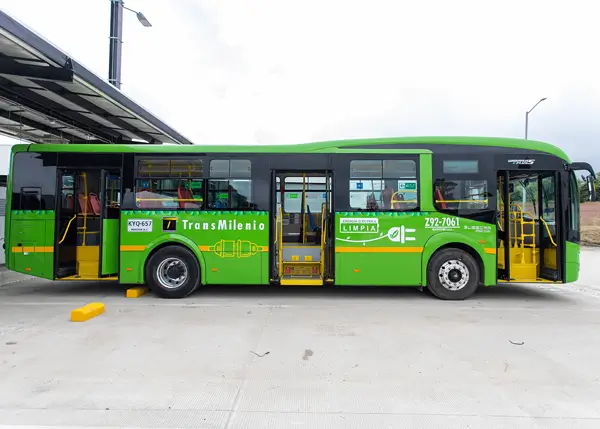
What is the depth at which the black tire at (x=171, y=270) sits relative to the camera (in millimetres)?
7148

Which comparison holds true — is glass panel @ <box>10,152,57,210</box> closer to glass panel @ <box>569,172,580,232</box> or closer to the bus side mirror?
glass panel @ <box>569,172,580,232</box>

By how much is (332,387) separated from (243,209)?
14.1 ft

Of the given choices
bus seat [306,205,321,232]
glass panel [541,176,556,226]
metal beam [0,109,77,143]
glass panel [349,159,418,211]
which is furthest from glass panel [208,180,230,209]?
metal beam [0,109,77,143]

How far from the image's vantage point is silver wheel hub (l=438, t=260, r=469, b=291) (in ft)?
23.0

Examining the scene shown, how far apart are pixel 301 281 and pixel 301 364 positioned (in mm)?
3065

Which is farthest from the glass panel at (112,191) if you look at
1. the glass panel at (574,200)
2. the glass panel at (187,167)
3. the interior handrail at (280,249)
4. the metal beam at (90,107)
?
the glass panel at (574,200)

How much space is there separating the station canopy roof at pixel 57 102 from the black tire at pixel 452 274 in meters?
7.89

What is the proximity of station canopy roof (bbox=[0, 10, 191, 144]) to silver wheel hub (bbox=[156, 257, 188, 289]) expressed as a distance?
405 cm

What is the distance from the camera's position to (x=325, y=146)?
7.23 m

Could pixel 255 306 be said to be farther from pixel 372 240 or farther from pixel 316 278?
pixel 372 240

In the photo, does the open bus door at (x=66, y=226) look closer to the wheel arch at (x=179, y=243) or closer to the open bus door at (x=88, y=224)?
the open bus door at (x=88, y=224)

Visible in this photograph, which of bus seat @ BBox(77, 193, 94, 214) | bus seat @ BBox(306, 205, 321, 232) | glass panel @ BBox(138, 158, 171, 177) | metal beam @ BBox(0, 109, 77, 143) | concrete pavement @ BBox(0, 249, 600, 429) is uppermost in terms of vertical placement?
metal beam @ BBox(0, 109, 77, 143)

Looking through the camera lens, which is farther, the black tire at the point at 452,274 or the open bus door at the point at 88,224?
the open bus door at the point at 88,224

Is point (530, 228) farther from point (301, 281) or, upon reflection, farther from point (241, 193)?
point (241, 193)
